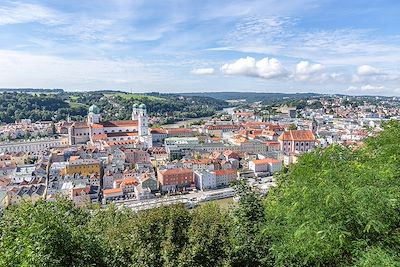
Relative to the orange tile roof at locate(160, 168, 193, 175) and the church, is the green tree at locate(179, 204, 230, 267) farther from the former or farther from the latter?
the church

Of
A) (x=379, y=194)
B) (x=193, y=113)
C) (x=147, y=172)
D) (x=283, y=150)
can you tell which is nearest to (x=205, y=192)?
(x=147, y=172)

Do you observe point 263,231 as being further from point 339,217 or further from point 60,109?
point 60,109

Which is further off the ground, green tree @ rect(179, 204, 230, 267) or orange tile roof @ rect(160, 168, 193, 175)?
green tree @ rect(179, 204, 230, 267)

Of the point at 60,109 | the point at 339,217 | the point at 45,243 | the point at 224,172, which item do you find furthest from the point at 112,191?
the point at 60,109

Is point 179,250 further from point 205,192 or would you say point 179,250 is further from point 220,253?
point 205,192

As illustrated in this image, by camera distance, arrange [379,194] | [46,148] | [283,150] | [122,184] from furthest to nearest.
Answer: [46,148]
[283,150]
[122,184]
[379,194]

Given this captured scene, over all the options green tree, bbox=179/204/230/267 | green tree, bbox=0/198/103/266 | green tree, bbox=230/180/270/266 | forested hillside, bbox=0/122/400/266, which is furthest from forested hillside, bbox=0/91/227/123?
green tree, bbox=0/198/103/266

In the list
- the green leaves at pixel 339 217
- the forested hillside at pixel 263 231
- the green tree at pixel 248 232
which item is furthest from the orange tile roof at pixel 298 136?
the green leaves at pixel 339 217
